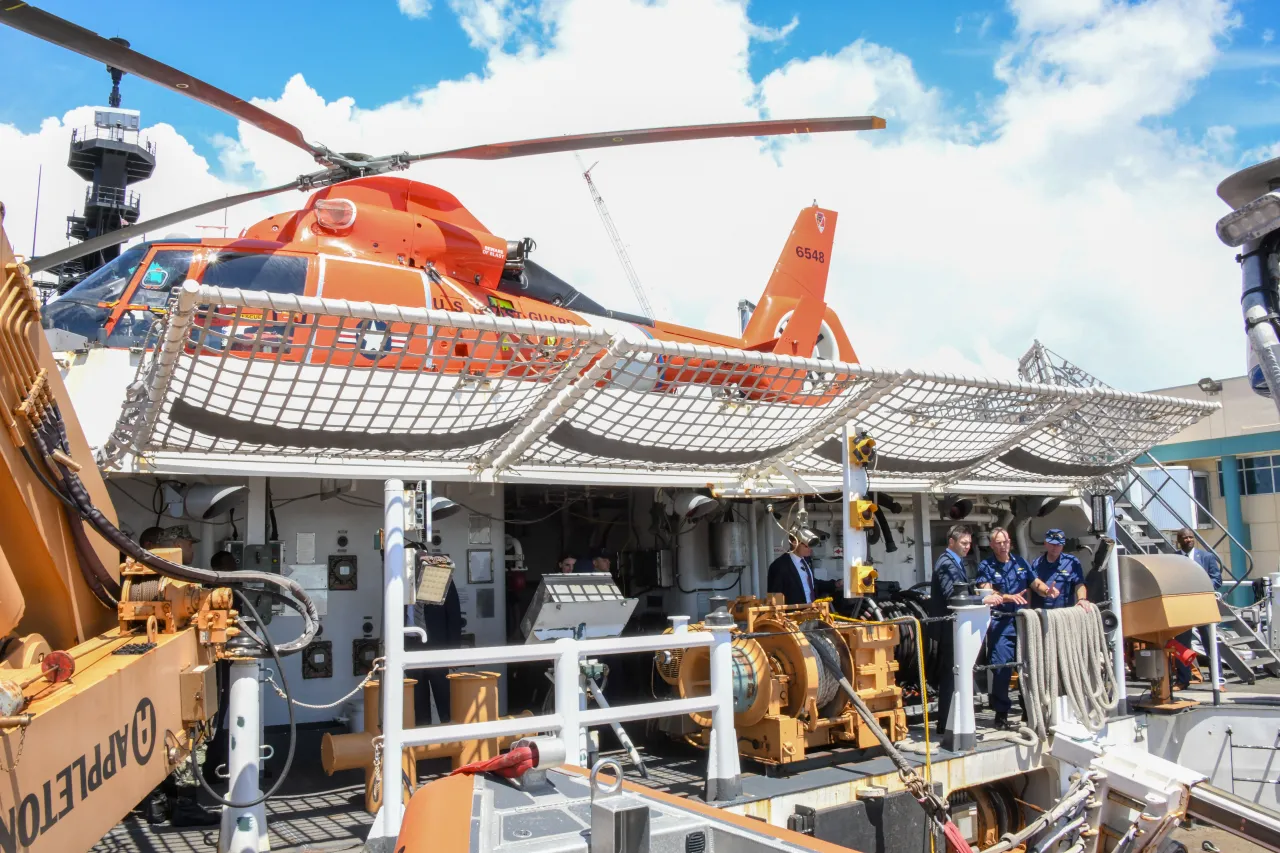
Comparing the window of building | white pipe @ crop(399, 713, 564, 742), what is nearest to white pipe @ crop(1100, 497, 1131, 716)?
white pipe @ crop(399, 713, 564, 742)

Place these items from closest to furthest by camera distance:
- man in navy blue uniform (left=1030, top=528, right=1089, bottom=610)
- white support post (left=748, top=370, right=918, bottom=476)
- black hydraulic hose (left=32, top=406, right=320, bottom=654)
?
black hydraulic hose (left=32, top=406, right=320, bottom=654) → white support post (left=748, top=370, right=918, bottom=476) → man in navy blue uniform (left=1030, top=528, right=1089, bottom=610)

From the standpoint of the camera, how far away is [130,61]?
6238 millimetres

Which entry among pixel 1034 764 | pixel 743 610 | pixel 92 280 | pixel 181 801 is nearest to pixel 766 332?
pixel 743 610

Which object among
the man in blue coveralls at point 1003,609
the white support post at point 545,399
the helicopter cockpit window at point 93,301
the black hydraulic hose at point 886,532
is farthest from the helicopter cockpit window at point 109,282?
the black hydraulic hose at point 886,532

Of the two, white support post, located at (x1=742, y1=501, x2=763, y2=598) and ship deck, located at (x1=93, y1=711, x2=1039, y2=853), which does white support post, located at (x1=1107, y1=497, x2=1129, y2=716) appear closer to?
ship deck, located at (x1=93, y1=711, x2=1039, y2=853)

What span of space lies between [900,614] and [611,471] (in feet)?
10.2

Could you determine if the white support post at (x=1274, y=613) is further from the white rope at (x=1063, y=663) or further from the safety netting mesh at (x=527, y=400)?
the white rope at (x=1063, y=663)

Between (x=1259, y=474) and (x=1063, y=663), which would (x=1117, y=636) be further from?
(x=1259, y=474)

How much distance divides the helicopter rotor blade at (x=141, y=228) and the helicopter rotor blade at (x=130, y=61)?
613 mm

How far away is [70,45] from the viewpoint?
19.3 ft

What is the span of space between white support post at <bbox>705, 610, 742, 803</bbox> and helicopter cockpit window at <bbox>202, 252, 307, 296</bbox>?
440 centimetres

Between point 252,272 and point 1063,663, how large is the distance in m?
6.73

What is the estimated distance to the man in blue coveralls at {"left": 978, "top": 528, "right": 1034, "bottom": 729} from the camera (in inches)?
280

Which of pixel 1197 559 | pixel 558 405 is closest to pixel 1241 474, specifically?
pixel 1197 559
